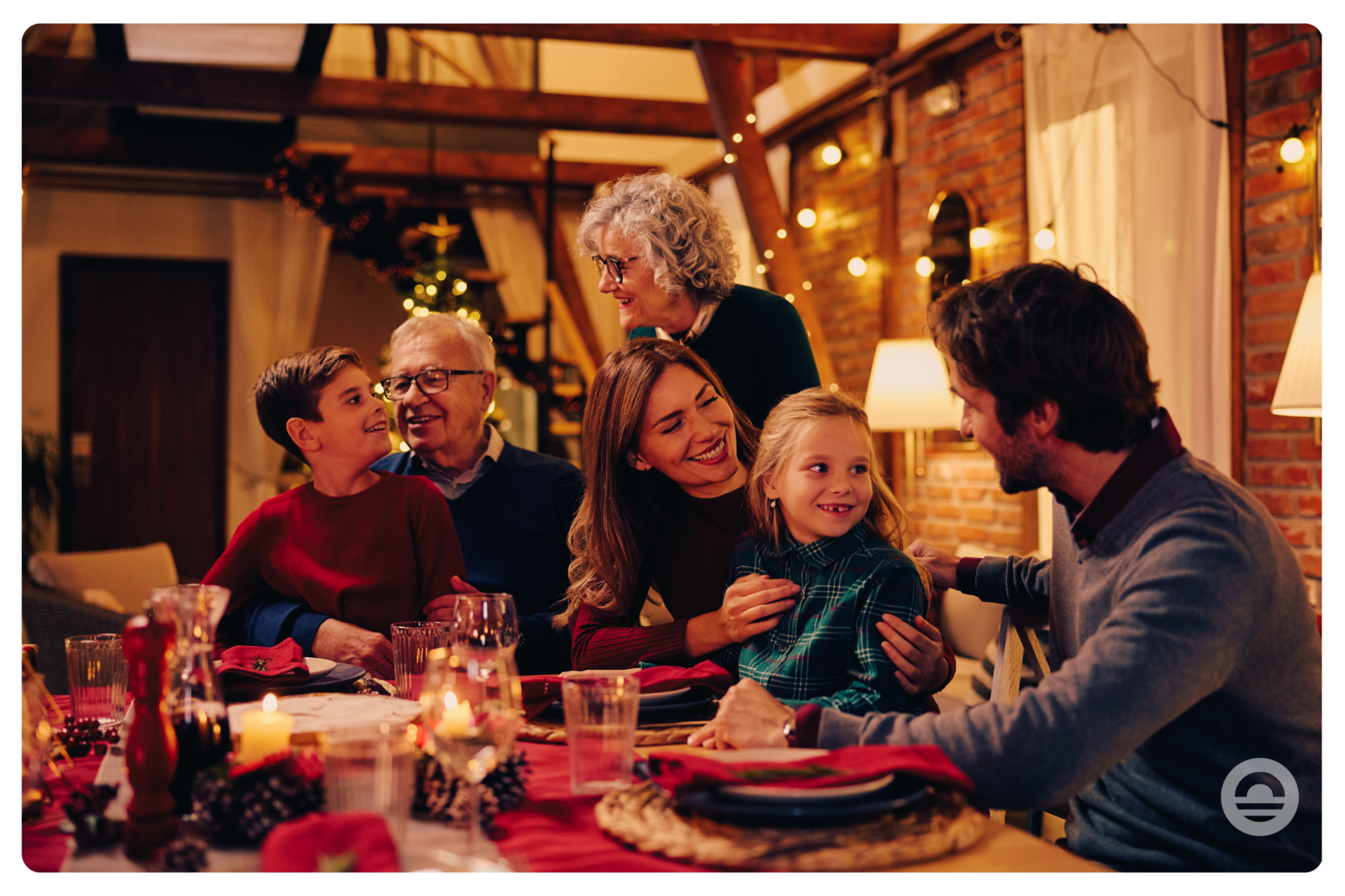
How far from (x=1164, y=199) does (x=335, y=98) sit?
4094 millimetres

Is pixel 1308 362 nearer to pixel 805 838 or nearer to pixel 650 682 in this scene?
pixel 650 682

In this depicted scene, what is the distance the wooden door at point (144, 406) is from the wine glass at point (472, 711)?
7514mm

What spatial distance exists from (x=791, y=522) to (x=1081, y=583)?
0.42m

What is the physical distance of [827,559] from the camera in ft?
4.91

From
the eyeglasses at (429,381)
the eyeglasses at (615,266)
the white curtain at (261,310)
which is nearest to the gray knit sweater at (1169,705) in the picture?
the eyeglasses at (615,266)

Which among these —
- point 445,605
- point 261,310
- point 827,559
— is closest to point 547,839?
point 827,559

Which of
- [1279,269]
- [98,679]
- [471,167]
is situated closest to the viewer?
[98,679]

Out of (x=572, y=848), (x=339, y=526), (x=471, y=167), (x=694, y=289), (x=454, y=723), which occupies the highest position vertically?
(x=471, y=167)

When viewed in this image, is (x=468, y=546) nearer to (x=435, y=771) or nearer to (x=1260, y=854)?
(x=435, y=771)

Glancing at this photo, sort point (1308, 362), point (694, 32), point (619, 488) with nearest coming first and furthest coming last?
1. point (619, 488)
2. point (1308, 362)
3. point (694, 32)

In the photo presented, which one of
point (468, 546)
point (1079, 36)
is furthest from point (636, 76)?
point (468, 546)

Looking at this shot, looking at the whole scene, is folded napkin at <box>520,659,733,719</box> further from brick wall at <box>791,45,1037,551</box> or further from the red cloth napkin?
brick wall at <box>791,45,1037,551</box>

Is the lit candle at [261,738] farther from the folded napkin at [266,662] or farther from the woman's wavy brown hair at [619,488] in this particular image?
the woman's wavy brown hair at [619,488]

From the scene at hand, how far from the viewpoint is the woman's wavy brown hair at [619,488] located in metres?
1.75
